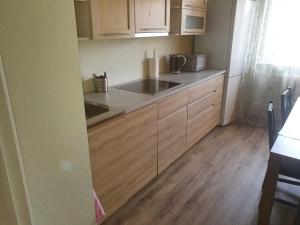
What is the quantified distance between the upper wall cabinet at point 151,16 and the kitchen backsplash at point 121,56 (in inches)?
14.1

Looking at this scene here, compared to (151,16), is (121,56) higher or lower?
lower

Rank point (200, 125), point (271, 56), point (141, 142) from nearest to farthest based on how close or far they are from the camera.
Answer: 1. point (141, 142)
2. point (200, 125)
3. point (271, 56)

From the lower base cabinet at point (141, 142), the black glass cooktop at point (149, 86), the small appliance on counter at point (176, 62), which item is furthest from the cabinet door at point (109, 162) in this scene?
the small appliance on counter at point (176, 62)

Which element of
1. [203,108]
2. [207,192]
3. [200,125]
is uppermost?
[203,108]

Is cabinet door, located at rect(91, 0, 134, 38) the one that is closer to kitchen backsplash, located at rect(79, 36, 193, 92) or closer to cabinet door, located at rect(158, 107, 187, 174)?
kitchen backsplash, located at rect(79, 36, 193, 92)

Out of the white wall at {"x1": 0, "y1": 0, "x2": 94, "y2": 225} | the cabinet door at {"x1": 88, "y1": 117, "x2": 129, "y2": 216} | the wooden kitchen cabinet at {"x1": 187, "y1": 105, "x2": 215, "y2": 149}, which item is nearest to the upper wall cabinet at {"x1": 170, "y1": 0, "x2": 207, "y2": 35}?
the wooden kitchen cabinet at {"x1": 187, "y1": 105, "x2": 215, "y2": 149}

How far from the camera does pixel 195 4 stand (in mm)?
2730

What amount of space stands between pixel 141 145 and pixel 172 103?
540mm

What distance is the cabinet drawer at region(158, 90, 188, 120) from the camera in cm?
210

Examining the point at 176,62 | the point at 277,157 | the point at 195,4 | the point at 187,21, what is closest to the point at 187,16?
the point at 187,21

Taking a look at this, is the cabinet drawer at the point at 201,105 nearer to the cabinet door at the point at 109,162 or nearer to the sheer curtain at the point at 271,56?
the sheer curtain at the point at 271,56

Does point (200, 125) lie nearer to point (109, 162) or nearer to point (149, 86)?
point (149, 86)

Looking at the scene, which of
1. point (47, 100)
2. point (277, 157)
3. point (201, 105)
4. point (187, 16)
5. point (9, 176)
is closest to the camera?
point (9, 176)

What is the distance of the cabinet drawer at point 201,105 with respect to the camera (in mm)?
2635
